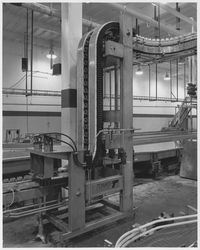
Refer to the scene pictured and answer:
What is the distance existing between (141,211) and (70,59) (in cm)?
224

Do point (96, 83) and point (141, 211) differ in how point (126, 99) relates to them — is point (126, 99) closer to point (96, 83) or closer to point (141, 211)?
point (96, 83)

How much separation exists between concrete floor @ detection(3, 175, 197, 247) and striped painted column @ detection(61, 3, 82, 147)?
1.19 metres

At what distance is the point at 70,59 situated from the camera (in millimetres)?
2564

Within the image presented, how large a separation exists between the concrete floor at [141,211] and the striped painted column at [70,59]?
3.91 feet

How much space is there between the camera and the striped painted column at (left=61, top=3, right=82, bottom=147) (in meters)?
2.57

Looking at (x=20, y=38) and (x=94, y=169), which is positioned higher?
(x=20, y=38)

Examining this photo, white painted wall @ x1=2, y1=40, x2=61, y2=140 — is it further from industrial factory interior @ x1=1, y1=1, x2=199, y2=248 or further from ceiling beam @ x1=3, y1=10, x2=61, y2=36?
industrial factory interior @ x1=1, y1=1, x2=199, y2=248

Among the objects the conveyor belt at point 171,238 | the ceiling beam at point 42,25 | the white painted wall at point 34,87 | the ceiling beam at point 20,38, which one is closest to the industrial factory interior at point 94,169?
the conveyor belt at point 171,238

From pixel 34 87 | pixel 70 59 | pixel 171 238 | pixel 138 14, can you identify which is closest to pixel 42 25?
pixel 34 87

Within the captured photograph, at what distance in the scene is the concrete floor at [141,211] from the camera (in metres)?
2.07

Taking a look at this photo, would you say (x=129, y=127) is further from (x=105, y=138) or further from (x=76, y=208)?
(x=76, y=208)

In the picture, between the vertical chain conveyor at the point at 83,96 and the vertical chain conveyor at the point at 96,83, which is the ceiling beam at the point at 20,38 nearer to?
the vertical chain conveyor at the point at 83,96

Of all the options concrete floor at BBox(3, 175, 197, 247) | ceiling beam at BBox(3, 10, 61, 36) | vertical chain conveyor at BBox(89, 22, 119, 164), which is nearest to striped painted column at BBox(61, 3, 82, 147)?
vertical chain conveyor at BBox(89, 22, 119, 164)

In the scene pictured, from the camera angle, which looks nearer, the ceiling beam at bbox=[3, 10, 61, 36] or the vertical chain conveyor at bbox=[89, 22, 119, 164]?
the vertical chain conveyor at bbox=[89, 22, 119, 164]
